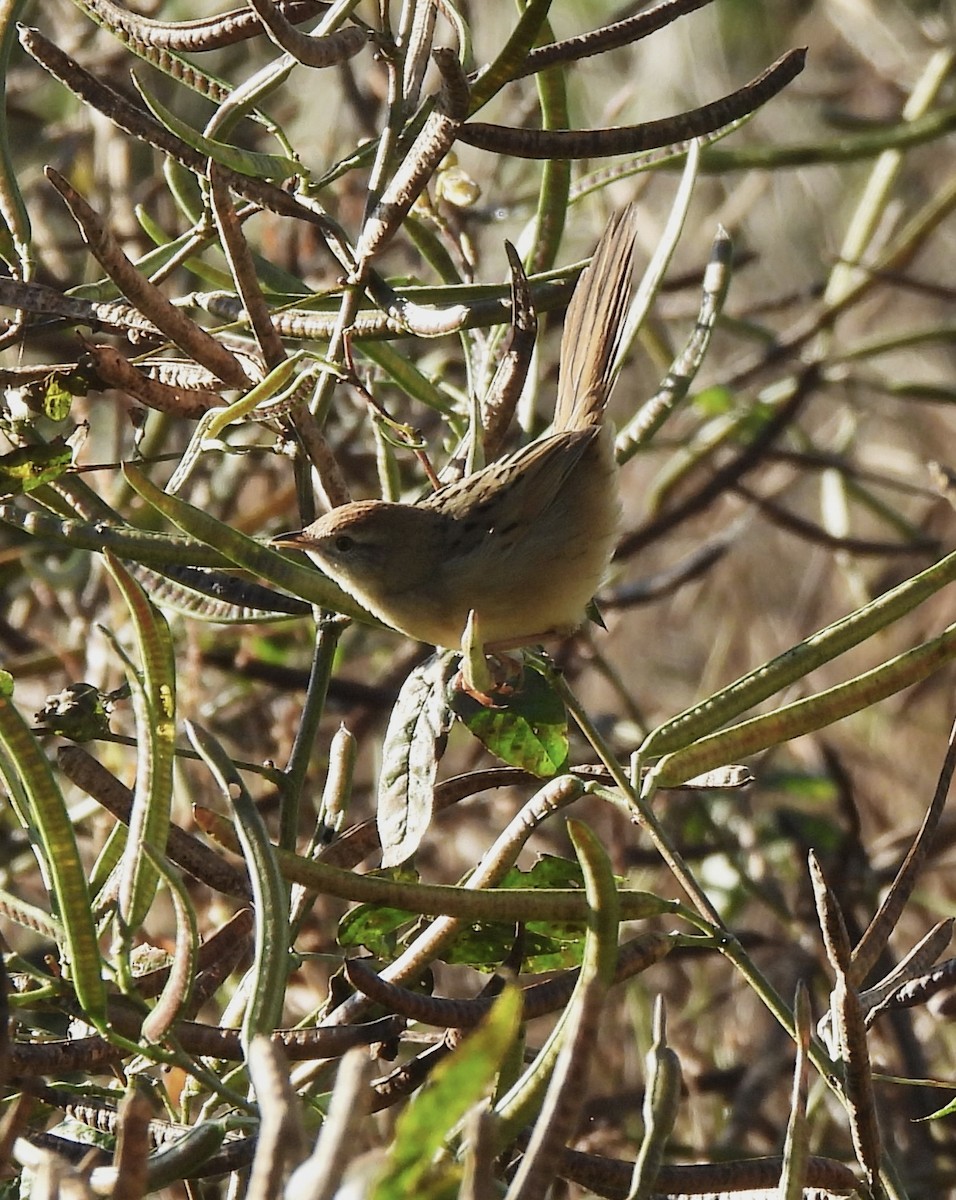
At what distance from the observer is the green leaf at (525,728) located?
196 centimetres

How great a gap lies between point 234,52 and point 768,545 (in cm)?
359

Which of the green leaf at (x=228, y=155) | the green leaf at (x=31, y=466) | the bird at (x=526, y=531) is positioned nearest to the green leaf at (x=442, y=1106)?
the green leaf at (x=31, y=466)

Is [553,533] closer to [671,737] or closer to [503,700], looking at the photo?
[503,700]

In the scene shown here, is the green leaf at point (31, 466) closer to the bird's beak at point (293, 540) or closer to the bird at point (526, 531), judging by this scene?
the bird's beak at point (293, 540)

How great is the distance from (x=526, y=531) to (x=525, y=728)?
1.46 metres

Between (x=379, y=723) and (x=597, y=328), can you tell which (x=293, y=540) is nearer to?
(x=597, y=328)

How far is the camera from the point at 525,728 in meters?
1.99

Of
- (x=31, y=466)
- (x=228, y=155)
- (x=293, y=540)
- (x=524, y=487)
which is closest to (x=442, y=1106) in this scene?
(x=31, y=466)

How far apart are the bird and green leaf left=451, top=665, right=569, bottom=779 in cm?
72

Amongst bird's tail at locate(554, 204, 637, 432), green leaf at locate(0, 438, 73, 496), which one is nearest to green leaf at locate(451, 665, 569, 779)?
green leaf at locate(0, 438, 73, 496)

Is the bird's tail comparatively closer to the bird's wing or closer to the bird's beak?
the bird's wing

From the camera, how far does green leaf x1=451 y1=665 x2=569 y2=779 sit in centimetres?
196

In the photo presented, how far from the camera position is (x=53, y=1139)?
145 cm

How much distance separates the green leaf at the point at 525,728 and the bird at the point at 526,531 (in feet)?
2.38
